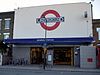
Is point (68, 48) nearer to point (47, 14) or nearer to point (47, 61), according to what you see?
point (47, 61)

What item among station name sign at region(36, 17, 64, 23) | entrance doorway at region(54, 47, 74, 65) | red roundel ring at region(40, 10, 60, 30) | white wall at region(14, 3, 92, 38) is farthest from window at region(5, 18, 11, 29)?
entrance doorway at region(54, 47, 74, 65)

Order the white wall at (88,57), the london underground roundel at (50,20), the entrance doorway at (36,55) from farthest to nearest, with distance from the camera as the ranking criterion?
the entrance doorway at (36,55)
the london underground roundel at (50,20)
the white wall at (88,57)

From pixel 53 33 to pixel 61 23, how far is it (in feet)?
6.70

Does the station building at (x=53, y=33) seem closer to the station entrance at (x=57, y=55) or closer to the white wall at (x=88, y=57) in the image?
the station entrance at (x=57, y=55)

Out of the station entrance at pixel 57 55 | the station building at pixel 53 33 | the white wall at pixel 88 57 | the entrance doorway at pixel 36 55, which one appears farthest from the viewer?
the entrance doorway at pixel 36 55

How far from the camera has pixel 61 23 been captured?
36.4 meters

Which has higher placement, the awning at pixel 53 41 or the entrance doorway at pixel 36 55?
the awning at pixel 53 41

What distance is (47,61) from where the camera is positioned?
35781mm

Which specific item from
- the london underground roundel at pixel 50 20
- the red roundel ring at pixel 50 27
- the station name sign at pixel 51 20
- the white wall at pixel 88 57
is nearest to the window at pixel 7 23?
the london underground roundel at pixel 50 20

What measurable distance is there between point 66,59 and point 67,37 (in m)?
3.80

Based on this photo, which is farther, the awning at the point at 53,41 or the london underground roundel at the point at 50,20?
the london underground roundel at the point at 50,20

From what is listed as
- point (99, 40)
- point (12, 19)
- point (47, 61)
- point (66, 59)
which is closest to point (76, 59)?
point (66, 59)

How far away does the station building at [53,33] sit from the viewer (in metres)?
34.8

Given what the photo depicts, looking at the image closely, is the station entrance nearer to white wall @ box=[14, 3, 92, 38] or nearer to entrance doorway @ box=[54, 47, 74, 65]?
entrance doorway @ box=[54, 47, 74, 65]
